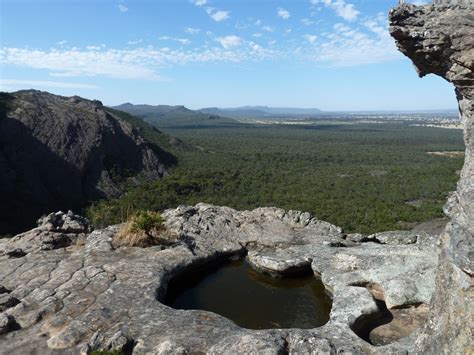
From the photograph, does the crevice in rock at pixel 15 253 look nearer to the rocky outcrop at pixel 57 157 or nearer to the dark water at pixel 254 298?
the dark water at pixel 254 298

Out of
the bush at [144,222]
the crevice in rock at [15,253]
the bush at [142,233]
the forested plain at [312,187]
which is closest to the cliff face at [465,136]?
the bush at [142,233]

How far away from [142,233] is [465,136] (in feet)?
32.2

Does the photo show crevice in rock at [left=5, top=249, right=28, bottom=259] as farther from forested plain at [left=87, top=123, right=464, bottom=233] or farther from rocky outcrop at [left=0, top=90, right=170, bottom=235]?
rocky outcrop at [left=0, top=90, right=170, bottom=235]

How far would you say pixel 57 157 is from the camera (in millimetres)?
50125

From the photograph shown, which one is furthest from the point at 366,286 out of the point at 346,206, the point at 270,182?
the point at 270,182

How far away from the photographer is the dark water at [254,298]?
10234mm

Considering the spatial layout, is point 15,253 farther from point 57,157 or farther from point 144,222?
point 57,157

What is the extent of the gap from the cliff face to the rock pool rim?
3.73 m

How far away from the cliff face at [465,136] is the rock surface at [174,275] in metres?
1.35

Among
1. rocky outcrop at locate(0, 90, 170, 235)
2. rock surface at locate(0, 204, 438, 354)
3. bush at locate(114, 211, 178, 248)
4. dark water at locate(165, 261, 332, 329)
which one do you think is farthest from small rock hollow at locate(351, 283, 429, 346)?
rocky outcrop at locate(0, 90, 170, 235)

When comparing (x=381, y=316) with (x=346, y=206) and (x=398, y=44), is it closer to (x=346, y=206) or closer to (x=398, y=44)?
(x=398, y=44)

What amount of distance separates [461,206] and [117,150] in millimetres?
57435

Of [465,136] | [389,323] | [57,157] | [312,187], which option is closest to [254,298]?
[389,323]

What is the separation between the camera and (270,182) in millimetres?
56156
